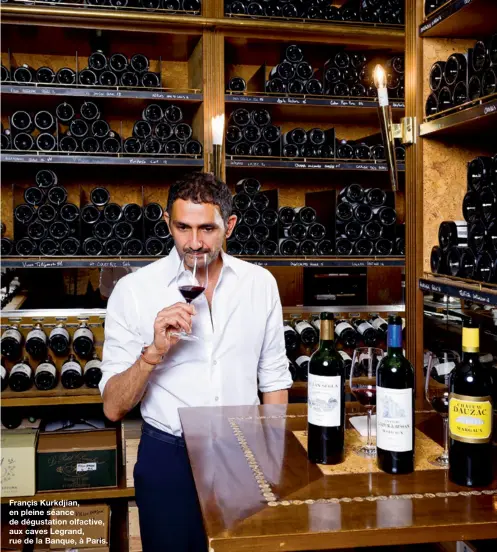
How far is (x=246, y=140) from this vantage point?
3.49 meters

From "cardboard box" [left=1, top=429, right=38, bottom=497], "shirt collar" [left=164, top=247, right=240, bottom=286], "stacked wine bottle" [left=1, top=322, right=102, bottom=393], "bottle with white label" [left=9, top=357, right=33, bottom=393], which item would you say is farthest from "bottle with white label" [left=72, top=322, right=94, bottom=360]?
"shirt collar" [left=164, top=247, right=240, bottom=286]

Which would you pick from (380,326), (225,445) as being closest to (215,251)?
(225,445)

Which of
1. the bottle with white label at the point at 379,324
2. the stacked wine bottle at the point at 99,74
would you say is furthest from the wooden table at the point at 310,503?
the stacked wine bottle at the point at 99,74

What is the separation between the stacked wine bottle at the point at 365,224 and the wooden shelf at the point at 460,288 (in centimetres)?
123

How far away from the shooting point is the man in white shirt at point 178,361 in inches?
80.7

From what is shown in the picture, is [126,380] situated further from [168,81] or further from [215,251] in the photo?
[168,81]

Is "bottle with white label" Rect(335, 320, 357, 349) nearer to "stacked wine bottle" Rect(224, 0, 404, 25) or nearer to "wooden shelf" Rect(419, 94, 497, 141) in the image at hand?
"wooden shelf" Rect(419, 94, 497, 141)

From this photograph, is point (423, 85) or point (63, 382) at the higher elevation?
point (423, 85)

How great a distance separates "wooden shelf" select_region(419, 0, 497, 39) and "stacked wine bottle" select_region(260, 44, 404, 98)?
1227 mm

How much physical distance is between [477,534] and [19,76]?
10.1 feet

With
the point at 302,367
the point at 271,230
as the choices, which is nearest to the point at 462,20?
the point at 271,230

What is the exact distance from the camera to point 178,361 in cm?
209

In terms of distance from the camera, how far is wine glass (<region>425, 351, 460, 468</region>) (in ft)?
4.56

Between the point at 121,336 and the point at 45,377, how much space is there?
4.36ft
